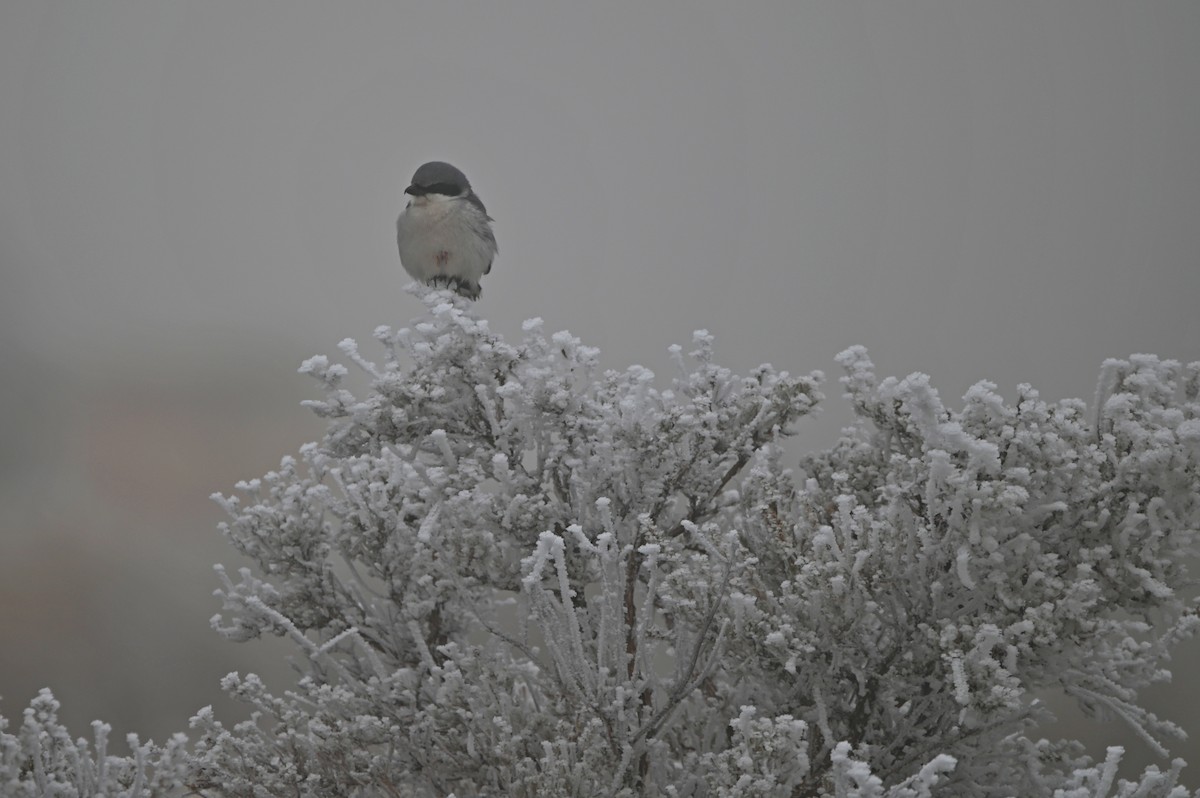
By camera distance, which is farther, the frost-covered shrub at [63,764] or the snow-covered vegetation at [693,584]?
the frost-covered shrub at [63,764]

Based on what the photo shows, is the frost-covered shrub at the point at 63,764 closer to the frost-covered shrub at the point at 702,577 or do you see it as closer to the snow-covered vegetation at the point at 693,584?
the snow-covered vegetation at the point at 693,584

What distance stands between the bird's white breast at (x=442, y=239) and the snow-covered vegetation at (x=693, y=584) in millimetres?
1209

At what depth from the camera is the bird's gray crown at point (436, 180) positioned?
5.82m

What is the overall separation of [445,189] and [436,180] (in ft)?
0.23

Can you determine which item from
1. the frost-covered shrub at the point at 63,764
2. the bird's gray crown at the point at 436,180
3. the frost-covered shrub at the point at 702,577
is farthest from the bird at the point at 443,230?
the frost-covered shrub at the point at 63,764

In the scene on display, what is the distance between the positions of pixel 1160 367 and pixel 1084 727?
6.57 metres

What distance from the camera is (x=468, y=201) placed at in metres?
5.96

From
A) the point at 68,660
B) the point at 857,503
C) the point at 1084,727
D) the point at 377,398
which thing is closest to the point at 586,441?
the point at 377,398

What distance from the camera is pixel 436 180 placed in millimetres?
5852

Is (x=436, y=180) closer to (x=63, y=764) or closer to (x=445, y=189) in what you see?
(x=445, y=189)

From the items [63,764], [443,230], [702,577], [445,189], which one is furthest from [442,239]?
[63,764]

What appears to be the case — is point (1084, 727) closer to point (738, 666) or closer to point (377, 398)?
point (738, 666)

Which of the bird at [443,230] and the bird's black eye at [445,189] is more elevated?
the bird's black eye at [445,189]

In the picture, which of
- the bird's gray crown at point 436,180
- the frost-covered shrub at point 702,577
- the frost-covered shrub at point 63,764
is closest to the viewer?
the frost-covered shrub at point 702,577
